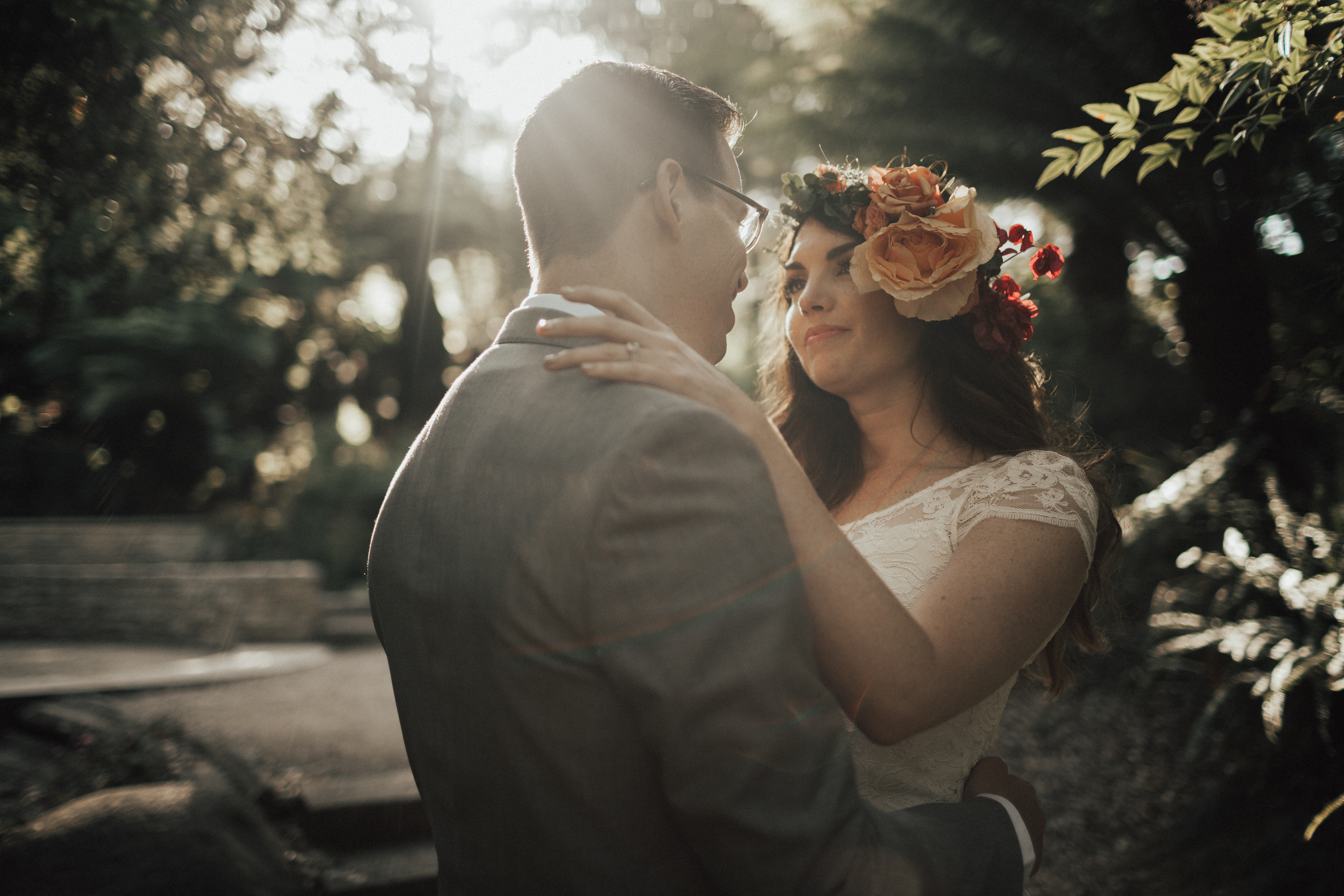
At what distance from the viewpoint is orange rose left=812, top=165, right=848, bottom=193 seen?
7.87 ft

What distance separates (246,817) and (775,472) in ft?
10.6

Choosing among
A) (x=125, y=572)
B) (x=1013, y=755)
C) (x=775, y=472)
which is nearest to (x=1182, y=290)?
(x=1013, y=755)

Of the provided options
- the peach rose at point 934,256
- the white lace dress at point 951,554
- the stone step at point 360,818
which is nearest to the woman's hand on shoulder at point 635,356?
the white lace dress at point 951,554

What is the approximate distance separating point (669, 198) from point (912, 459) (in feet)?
3.95

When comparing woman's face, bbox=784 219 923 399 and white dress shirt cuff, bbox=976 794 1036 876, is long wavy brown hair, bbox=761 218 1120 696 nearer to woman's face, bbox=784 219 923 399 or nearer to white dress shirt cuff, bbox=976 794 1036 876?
woman's face, bbox=784 219 923 399

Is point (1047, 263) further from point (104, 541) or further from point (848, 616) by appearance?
point (104, 541)

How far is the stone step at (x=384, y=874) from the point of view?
11.2ft

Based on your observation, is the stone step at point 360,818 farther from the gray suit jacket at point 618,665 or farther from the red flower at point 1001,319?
the red flower at point 1001,319

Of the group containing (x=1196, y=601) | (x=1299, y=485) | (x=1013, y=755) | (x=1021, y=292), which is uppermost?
(x=1021, y=292)

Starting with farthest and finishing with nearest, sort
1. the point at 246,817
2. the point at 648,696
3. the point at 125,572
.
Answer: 1. the point at 125,572
2. the point at 246,817
3. the point at 648,696

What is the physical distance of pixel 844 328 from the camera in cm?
233

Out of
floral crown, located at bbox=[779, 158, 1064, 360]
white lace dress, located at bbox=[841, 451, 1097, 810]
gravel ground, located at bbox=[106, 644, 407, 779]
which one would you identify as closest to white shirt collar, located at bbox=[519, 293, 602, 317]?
white lace dress, located at bbox=[841, 451, 1097, 810]

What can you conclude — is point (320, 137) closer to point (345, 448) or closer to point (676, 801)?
point (676, 801)

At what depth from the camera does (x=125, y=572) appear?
7.94 m
